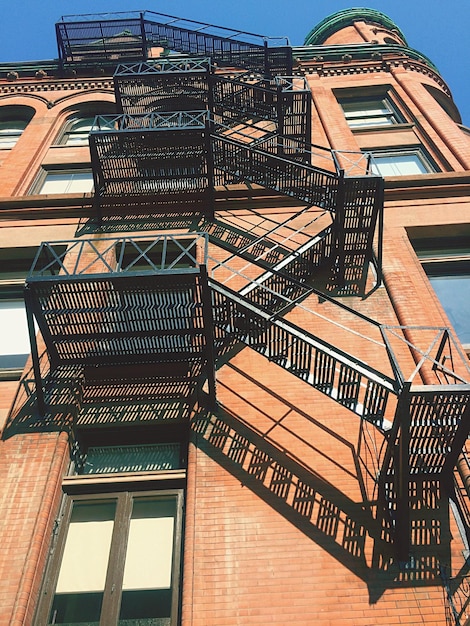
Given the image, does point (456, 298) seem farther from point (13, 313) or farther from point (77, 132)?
point (77, 132)

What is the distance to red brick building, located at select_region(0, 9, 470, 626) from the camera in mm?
6762

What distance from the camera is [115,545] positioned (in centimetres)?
739

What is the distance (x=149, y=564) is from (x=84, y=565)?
87cm

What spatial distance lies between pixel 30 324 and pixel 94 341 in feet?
3.37

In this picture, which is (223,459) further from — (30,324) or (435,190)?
(435,190)

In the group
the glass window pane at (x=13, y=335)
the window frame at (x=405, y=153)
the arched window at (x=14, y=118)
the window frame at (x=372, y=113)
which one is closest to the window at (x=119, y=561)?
the glass window pane at (x=13, y=335)

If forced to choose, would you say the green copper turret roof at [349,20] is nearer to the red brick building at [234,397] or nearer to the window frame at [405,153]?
the window frame at [405,153]

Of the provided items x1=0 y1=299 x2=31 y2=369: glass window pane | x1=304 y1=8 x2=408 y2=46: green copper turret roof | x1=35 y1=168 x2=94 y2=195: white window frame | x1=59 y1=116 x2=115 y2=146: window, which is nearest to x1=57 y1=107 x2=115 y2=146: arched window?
x1=59 y1=116 x2=115 y2=146: window

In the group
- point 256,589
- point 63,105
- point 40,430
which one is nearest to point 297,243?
point 40,430

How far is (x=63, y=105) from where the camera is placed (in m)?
19.9

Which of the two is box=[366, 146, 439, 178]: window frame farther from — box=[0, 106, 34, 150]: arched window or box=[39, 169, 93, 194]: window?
box=[0, 106, 34, 150]: arched window

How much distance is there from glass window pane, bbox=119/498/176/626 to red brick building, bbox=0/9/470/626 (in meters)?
0.03

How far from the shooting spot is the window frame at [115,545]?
22.1ft

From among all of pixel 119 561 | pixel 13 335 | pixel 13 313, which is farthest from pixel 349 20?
pixel 119 561
